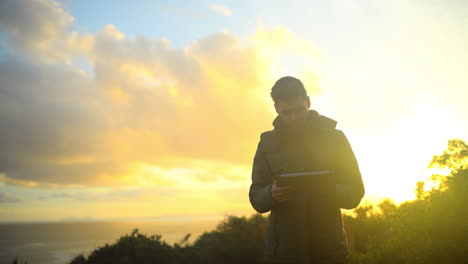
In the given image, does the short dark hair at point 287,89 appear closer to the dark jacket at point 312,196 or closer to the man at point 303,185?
the man at point 303,185

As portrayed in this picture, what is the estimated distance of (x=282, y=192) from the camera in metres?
2.97

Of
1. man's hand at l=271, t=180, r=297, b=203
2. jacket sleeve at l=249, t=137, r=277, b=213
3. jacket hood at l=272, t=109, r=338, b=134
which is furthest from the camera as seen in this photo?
jacket sleeve at l=249, t=137, r=277, b=213

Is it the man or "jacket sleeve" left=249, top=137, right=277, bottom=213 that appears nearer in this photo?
the man

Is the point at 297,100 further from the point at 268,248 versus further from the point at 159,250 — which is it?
the point at 159,250

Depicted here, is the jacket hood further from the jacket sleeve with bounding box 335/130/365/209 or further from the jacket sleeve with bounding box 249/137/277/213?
the jacket sleeve with bounding box 249/137/277/213

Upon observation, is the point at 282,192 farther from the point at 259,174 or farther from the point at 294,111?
the point at 294,111

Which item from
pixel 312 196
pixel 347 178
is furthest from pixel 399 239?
pixel 312 196

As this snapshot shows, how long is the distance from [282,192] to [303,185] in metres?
0.22

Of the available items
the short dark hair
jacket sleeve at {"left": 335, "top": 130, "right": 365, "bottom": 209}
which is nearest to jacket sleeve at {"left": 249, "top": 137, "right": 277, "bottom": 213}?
the short dark hair

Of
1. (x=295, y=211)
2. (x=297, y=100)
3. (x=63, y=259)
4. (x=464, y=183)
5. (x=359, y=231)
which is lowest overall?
(x=63, y=259)

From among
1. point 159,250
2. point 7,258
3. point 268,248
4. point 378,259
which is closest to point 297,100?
point 268,248

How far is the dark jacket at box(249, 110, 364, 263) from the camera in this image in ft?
9.86

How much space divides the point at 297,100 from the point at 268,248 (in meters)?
1.40

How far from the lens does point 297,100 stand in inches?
129
